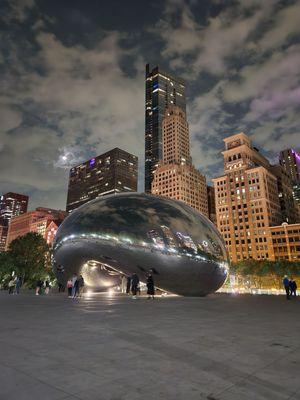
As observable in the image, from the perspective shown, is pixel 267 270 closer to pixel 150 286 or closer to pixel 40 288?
pixel 40 288

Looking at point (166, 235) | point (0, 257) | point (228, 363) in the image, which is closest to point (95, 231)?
point (166, 235)

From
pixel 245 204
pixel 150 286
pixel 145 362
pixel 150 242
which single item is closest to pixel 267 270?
pixel 245 204

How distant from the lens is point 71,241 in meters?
20.3

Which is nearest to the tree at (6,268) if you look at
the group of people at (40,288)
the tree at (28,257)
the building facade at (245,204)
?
the tree at (28,257)

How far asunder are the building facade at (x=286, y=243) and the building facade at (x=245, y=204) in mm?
A: 2740

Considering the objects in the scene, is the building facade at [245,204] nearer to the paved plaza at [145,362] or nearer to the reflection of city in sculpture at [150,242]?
the reflection of city in sculpture at [150,242]

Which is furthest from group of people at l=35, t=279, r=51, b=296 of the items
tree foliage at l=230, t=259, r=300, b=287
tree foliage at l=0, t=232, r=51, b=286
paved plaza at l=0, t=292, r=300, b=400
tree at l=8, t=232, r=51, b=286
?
tree foliage at l=230, t=259, r=300, b=287

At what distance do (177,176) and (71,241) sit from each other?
165 m

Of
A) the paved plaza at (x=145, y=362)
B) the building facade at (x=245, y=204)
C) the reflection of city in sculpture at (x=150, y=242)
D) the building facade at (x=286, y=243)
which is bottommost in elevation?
the paved plaza at (x=145, y=362)

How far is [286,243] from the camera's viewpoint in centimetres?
13488

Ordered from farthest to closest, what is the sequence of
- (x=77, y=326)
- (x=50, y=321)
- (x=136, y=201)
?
(x=136, y=201), (x=50, y=321), (x=77, y=326)

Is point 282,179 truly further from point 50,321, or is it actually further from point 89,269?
point 50,321

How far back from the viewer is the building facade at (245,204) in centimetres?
14388

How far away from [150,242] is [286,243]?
13396 cm
